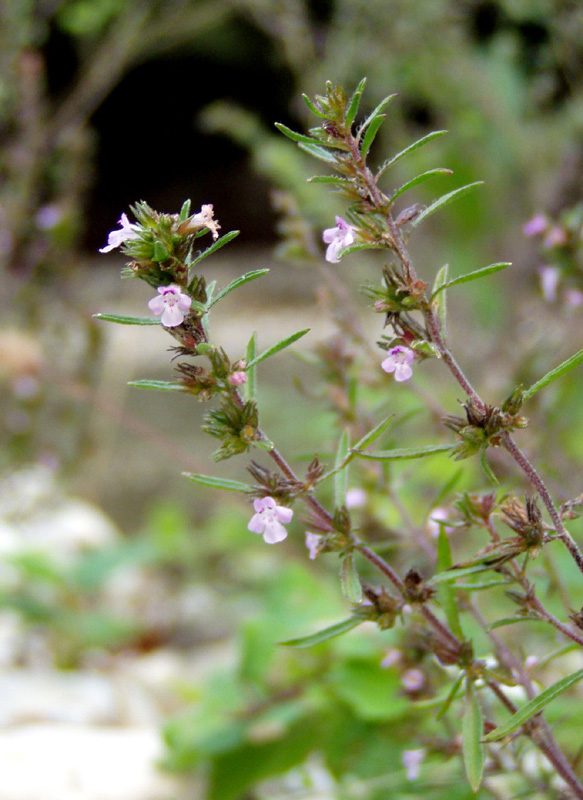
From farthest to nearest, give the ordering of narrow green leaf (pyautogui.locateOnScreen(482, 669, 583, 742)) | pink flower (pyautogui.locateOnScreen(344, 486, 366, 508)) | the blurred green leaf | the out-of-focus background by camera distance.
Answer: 1. the out-of-focus background
2. the blurred green leaf
3. pink flower (pyautogui.locateOnScreen(344, 486, 366, 508))
4. narrow green leaf (pyautogui.locateOnScreen(482, 669, 583, 742))

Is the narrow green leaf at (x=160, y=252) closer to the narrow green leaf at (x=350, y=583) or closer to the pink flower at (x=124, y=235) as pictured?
the pink flower at (x=124, y=235)

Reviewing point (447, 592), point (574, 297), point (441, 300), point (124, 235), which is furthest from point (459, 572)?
point (574, 297)

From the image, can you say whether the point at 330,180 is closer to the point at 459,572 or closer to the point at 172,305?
the point at 172,305

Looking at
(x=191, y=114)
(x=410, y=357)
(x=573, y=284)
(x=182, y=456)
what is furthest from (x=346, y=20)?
(x=191, y=114)

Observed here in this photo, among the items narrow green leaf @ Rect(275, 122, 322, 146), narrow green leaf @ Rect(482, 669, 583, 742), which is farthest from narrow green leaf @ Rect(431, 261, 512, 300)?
narrow green leaf @ Rect(482, 669, 583, 742)

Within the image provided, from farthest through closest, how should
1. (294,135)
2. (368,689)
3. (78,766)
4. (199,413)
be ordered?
1. (199,413)
2. (78,766)
3. (368,689)
4. (294,135)

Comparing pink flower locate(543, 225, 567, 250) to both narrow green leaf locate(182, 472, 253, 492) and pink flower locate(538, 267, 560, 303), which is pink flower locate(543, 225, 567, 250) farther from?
narrow green leaf locate(182, 472, 253, 492)
